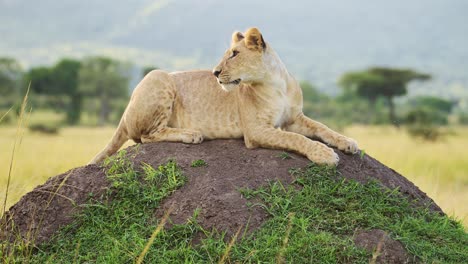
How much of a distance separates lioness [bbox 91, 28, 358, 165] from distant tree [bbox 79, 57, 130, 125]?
5007cm

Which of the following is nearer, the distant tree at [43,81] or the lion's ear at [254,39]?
the lion's ear at [254,39]

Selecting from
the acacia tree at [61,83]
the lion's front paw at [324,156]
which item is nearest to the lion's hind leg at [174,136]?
the lion's front paw at [324,156]

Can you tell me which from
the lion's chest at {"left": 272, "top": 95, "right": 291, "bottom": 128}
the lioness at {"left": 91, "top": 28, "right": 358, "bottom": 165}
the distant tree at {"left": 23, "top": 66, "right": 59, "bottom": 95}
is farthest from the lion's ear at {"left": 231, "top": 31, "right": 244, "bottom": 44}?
the distant tree at {"left": 23, "top": 66, "right": 59, "bottom": 95}

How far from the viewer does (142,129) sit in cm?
696

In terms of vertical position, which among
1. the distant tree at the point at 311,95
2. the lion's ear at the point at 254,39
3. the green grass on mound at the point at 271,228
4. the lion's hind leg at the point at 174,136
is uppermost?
the distant tree at the point at 311,95

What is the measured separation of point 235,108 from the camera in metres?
6.66

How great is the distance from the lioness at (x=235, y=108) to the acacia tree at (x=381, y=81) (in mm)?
40101

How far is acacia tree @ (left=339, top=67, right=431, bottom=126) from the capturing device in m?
47.2

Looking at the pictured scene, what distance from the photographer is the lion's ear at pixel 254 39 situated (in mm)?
6207

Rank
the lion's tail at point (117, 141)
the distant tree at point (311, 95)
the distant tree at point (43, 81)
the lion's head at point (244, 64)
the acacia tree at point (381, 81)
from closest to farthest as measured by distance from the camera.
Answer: the lion's head at point (244, 64), the lion's tail at point (117, 141), the acacia tree at point (381, 81), the distant tree at point (43, 81), the distant tree at point (311, 95)

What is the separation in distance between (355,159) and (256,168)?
1.08m

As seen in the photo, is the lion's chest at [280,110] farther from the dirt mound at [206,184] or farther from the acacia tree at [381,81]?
the acacia tree at [381,81]

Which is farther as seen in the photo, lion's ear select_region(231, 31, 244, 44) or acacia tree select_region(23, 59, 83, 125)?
acacia tree select_region(23, 59, 83, 125)

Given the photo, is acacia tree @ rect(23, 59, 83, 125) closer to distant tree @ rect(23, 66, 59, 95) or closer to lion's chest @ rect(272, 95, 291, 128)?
distant tree @ rect(23, 66, 59, 95)
